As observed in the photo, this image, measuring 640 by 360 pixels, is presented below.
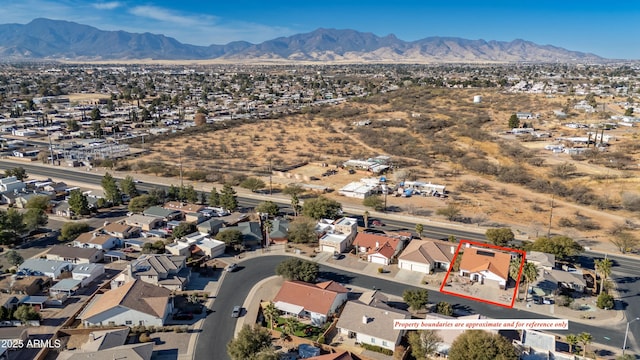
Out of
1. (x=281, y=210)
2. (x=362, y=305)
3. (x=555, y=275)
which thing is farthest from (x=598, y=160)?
(x=362, y=305)

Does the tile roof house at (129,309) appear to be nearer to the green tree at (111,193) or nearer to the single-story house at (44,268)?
the single-story house at (44,268)

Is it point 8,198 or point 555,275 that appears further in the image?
point 8,198

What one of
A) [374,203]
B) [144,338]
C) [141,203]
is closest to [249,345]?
[144,338]

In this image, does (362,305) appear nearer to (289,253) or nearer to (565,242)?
(289,253)

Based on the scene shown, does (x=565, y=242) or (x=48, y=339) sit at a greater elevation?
(x=565, y=242)

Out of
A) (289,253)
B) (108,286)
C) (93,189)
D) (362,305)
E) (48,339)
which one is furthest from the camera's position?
(93,189)

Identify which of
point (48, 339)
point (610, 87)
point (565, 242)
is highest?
point (610, 87)

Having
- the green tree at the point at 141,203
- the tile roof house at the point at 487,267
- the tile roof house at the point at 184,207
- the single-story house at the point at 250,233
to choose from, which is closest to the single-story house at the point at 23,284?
the single-story house at the point at 250,233
